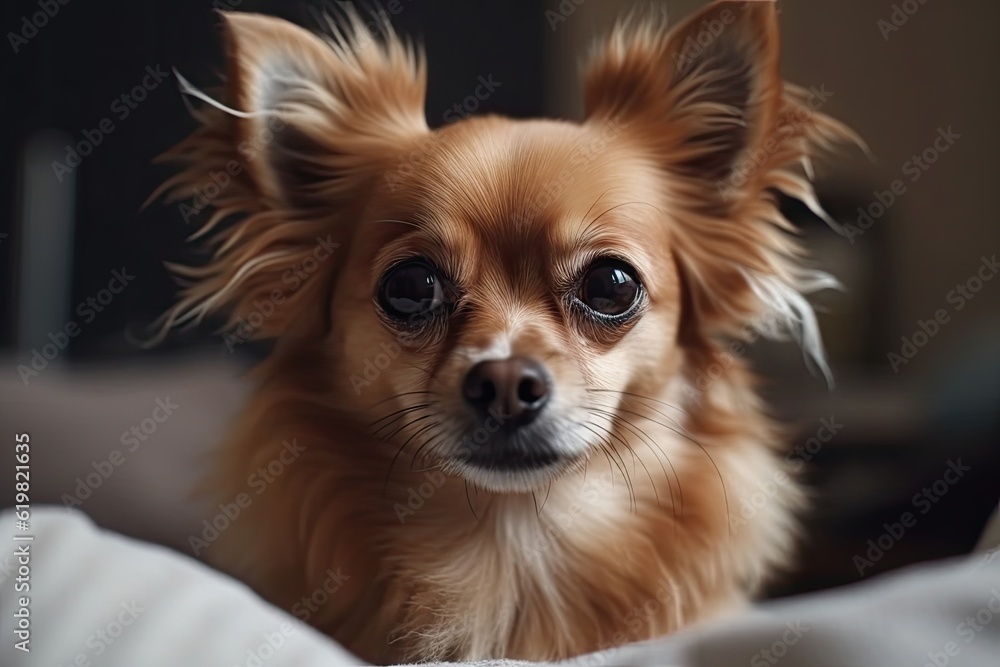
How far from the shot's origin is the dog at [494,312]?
0.93 metres

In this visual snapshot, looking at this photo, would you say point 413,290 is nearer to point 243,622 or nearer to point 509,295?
point 509,295

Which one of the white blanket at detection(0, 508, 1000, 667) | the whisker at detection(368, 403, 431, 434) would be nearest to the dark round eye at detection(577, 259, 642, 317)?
the whisker at detection(368, 403, 431, 434)

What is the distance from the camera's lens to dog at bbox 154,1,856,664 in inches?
A: 36.6

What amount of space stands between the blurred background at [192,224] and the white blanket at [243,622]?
167 mm

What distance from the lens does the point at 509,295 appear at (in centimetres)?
92

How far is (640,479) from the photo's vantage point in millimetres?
1024

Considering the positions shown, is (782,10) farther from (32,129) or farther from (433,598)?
(32,129)

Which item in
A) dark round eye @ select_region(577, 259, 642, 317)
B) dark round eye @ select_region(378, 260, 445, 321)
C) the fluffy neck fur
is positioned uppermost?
dark round eye @ select_region(577, 259, 642, 317)

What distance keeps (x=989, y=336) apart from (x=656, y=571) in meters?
0.74

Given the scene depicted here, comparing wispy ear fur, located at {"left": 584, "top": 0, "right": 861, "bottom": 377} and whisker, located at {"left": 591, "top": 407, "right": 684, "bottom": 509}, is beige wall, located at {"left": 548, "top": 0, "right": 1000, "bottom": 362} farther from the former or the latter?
whisker, located at {"left": 591, "top": 407, "right": 684, "bottom": 509}

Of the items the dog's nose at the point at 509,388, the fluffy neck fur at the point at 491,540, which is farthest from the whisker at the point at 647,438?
the dog's nose at the point at 509,388

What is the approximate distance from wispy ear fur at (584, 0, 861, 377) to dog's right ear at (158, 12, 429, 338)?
0.27 meters

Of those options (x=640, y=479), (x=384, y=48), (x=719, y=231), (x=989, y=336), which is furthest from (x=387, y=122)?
(x=989, y=336)

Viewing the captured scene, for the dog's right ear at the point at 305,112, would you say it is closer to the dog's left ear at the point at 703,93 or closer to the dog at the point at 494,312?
the dog at the point at 494,312
